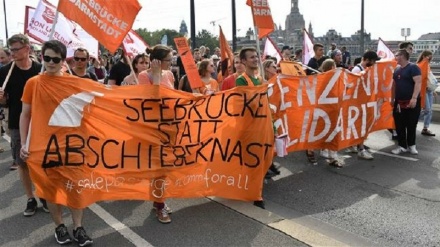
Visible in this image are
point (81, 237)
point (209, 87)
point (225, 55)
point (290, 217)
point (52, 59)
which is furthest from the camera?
point (225, 55)

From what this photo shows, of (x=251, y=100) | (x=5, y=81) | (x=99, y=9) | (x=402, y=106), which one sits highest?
(x=99, y=9)

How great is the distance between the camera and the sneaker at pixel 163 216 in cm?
452

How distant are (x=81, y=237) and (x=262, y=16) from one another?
11.3 feet

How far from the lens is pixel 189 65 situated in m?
6.02

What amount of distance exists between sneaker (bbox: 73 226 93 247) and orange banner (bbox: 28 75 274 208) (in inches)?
9.6

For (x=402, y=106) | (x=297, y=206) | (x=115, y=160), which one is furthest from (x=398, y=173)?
(x=115, y=160)

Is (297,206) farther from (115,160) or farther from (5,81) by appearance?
(5,81)

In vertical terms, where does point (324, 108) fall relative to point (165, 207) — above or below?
above

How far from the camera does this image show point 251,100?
4738mm

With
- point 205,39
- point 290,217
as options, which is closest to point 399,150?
point 290,217

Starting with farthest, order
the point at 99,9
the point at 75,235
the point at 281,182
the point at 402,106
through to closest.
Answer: the point at 402,106
the point at 281,182
the point at 99,9
the point at 75,235

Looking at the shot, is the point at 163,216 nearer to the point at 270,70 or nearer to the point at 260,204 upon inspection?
the point at 260,204

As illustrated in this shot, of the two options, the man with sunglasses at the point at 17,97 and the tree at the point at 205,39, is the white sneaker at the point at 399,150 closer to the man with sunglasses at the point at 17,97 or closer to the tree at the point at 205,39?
the man with sunglasses at the point at 17,97

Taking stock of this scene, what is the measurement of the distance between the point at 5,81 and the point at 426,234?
4503mm
